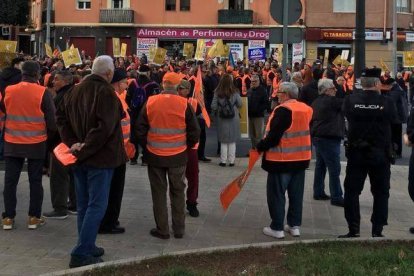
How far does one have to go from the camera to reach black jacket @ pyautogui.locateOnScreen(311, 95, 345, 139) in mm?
8609

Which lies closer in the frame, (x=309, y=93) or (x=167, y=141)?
(x=167, y=141)

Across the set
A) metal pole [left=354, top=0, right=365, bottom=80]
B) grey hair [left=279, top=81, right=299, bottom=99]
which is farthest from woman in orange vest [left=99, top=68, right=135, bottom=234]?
metal pole [left=354, top=0, right=365, bottom=80]

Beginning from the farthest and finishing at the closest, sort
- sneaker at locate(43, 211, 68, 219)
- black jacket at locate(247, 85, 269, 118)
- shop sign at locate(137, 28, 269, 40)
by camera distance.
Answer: shop sign at locate(137, 28, 269, 40)
black jacket at locate(247, 85, 269, 118)
sneaker at locate(43, 211, 68, 219)

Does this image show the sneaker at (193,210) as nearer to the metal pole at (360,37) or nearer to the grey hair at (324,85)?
the grey hair at (324,85)

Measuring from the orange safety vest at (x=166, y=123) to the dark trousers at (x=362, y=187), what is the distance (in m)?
1.98

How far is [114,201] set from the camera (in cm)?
698

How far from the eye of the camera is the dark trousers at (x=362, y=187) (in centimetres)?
661

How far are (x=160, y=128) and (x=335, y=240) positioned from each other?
2279mm

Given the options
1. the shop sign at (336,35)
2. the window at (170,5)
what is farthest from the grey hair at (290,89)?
the window at (170,5)

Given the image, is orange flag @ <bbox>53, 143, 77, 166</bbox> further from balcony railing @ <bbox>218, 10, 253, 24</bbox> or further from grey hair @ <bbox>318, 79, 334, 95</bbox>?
balcony railing @ <bbox>218, 10, 253, 24</bbox>

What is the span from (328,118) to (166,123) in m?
2.98

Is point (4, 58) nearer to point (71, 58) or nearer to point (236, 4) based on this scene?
point (71, 58)

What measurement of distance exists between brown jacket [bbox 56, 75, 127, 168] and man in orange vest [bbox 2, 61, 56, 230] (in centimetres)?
136

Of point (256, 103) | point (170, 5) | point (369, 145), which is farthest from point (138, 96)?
point (170, 5)
